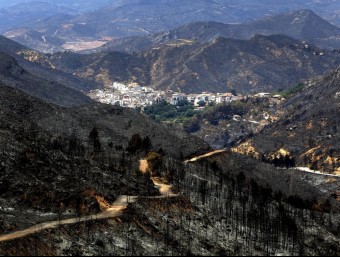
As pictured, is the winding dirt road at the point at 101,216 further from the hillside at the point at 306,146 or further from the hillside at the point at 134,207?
the hillside at the point at 306,146

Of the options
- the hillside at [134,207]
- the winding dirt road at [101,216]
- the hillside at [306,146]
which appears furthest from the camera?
the hillside at [306,146]

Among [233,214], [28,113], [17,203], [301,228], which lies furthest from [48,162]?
[28,113]

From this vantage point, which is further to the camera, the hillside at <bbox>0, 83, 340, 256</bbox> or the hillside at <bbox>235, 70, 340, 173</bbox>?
the hillside at <bbox>235, 70, 340, 173</bbox>

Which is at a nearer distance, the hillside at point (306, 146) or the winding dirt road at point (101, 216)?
the winding dirt road at point (101, 216)

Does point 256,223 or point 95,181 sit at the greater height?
point 95,181

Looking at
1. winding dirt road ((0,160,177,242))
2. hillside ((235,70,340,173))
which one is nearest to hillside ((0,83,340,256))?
winding dirt road ((0,160,177,242))

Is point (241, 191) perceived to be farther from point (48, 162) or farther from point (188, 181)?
point (48, 162)

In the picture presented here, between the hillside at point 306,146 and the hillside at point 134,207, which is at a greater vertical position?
the hillside at point 134,207

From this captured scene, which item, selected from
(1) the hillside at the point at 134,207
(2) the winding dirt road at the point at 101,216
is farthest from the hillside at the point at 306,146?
(2) the winding dirt road at the point at 101,216

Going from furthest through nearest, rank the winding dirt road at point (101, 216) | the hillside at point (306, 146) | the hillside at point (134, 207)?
the hillside at point (306, 146)
the hillside at point (134, 207)
the winding dirt road at point (101, 216)

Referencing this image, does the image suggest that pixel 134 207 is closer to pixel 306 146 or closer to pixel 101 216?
pixel 101 216

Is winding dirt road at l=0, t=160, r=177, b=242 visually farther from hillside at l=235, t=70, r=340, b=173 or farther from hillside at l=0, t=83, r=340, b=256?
hillside at l=235, t=70, r=340, b=173
